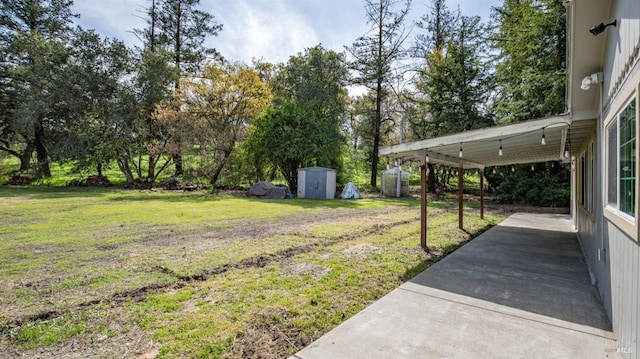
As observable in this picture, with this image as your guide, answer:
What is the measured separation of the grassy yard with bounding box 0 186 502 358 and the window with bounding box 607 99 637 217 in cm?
234

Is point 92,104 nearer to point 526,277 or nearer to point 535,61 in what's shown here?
point 526,277

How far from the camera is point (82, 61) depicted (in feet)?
60.3

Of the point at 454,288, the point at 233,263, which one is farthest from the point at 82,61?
the point at 454,288

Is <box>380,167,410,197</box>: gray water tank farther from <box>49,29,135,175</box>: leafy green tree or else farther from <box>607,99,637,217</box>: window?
<box>49,29,135,175</box>: leafy green tree

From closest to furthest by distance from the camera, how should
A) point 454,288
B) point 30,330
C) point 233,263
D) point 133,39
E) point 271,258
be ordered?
point 30,330 → point 454,288 → point 233,263 → point 271,258 → point 133,39

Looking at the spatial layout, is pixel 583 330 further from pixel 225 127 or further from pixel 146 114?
pixel 146 114

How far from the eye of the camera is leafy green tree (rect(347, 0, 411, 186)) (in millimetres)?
21406

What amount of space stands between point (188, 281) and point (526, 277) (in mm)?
4426

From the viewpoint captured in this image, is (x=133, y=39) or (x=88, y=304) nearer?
(x=88, y=304)

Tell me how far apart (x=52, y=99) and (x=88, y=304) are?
2016 centimetres

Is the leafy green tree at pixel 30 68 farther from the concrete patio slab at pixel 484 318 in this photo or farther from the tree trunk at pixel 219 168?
the concrete patio slab at pixel 484 318

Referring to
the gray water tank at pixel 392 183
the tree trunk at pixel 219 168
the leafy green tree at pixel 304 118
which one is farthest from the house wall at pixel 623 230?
the tree trunk at pixel 219 168

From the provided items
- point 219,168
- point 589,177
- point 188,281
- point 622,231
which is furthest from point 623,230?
point 219,168

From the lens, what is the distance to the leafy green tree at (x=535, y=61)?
1309 cm
